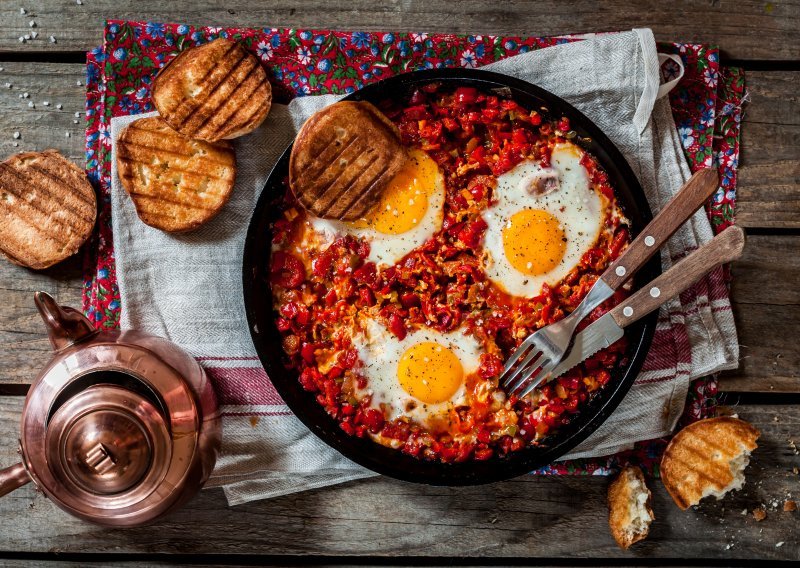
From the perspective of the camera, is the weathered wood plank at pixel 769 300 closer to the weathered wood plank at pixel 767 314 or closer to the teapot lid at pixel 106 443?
the weathered wood plank at pixel 767 314

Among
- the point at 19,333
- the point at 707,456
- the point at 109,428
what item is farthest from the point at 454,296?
the point at 19,333

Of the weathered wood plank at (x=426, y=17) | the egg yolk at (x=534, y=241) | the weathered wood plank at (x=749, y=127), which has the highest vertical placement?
the weathered wood plank at (x=426, y=17)

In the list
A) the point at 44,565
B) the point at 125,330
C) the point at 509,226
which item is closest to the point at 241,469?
the point at 125,330

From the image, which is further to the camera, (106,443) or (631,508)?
(631,508)

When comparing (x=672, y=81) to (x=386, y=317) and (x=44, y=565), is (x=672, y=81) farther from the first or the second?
(x=44, y=565)

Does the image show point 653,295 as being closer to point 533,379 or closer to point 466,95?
point 533,379

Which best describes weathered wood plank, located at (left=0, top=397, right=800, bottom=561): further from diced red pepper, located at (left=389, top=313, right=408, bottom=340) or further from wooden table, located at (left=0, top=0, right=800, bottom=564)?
diced red pepper, located at (left=389, top=313, right=408, bottom=340)

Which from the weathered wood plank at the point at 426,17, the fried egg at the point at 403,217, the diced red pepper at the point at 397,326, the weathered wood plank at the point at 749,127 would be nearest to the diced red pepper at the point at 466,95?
the fried egg at the point at 403,217
